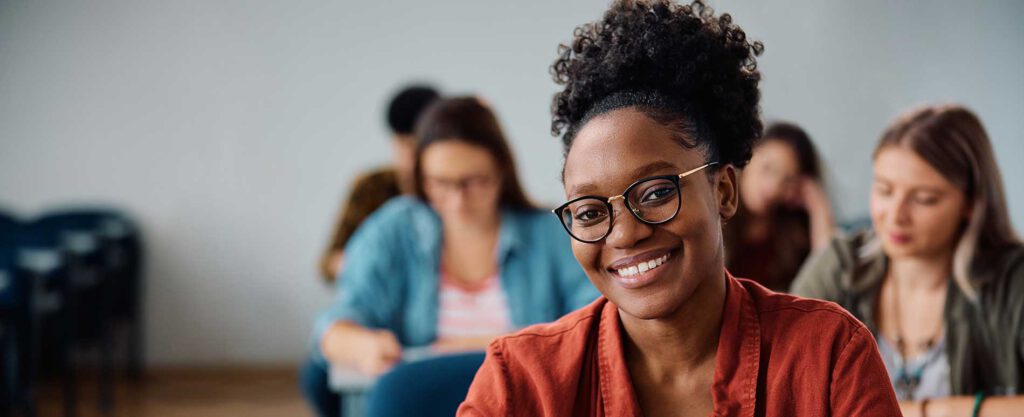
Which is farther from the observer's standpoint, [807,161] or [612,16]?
[807,161]

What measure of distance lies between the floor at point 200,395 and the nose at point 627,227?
393cm

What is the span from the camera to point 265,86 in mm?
5578

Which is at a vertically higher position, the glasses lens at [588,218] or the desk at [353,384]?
the glasses lens at [588,218]

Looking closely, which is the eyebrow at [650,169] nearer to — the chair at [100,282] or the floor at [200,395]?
the chair at [100,282]

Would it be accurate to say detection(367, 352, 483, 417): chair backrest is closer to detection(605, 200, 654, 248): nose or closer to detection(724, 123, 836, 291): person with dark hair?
detection(605, 200, 654, 248): nose

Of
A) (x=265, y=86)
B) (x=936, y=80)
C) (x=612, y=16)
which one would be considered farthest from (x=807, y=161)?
(x=265, y=86)

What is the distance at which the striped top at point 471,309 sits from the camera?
2.71 metres

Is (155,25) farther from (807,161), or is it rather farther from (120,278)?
(807,161)

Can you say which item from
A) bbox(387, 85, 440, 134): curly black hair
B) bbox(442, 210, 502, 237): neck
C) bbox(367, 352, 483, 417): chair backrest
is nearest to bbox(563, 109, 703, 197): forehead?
bbox(367, 352, 483, 417): chair backrest

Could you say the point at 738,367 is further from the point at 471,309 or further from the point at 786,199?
the point at 786,199

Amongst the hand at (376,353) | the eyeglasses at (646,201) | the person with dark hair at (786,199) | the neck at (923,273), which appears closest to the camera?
the eyeglasses at (646,201)

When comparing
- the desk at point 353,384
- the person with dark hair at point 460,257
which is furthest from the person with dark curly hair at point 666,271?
the person with dark hair at point 460,257

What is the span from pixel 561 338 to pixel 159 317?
4.84 meters

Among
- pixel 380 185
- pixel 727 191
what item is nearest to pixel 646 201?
pixel 727 191
